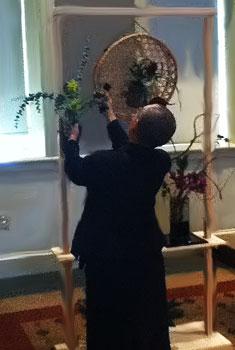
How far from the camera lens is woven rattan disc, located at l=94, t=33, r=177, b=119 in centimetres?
285

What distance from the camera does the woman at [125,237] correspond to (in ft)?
8.09

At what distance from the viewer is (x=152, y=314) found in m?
2.59

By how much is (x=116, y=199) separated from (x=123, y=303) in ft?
1.32

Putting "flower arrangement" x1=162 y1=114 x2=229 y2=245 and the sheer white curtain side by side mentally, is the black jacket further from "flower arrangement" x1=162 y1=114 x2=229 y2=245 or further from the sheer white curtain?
the sheer white curtain

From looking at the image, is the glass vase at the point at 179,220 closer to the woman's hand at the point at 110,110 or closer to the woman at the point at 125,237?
the woman at the point at 125,237

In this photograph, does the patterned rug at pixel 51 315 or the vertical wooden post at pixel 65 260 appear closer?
the vertical wooden post at pixel 65 260

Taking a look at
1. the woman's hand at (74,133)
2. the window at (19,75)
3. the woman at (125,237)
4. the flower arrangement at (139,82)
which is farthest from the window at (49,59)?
the woman at (125,237)

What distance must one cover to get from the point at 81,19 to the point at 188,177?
140cm

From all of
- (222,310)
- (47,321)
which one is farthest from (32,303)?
(222,310)

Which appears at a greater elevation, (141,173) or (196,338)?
(141,173)

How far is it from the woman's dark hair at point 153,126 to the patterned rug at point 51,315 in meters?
1.02

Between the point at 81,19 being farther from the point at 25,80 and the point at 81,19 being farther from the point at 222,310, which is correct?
the point at 222,310

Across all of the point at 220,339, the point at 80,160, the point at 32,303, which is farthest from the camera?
the point at 32,303

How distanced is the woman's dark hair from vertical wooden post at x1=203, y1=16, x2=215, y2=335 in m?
0.49
